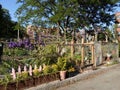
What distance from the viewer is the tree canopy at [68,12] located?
45000mm

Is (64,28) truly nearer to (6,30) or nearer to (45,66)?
(6,30)

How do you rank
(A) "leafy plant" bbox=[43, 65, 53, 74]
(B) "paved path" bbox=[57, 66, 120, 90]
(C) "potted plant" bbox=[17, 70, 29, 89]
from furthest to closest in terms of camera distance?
(A) "leafy plant" bbox=[43, 65, 53, 74], (B) "paved path" bbox=[57, 66, 120, 90], (C) "potted plant" bbox=[17, 70, 29, 89]

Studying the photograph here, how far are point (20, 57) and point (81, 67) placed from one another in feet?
15.3

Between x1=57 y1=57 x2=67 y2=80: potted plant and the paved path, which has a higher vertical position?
x1=57 y1=57 x2=67 y2=80: potted plant

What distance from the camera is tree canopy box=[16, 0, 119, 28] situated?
45.0 metres

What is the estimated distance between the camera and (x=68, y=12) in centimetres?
4388

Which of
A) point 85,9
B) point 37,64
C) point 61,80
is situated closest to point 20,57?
point 37,64

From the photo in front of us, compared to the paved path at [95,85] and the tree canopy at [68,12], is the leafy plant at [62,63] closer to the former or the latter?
the paved path at [95,85]

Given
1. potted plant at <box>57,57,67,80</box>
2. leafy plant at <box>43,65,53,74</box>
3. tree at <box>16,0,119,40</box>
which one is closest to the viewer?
leafy plant at <box>43,65,53,74</box>

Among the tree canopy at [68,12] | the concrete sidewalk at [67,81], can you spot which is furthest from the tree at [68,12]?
the concrete sidewalk at [67,81]

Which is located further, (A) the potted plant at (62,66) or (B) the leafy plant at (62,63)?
(B) the leafy plant at (62,63)

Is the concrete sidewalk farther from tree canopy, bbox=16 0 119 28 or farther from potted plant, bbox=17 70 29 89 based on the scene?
tree canopy, bbox=16 0 119 28

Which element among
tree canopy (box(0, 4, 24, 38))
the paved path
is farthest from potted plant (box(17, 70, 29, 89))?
tree canopy (box(0, 4, 24, 38))

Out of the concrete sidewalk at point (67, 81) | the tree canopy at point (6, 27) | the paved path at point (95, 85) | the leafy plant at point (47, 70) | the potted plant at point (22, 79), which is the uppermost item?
the tree canopy at point (6, 27)
